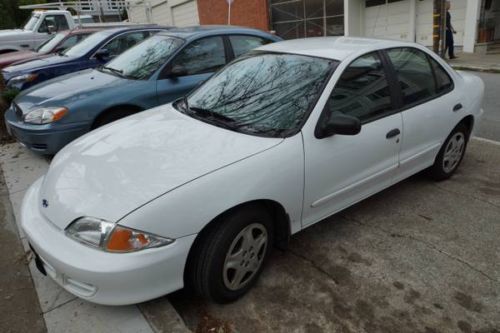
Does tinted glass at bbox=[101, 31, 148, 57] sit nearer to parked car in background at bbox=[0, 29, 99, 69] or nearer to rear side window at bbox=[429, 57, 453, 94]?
parked car in background at bbox=[0, 29, 99, 69]

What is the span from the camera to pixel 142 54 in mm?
5633

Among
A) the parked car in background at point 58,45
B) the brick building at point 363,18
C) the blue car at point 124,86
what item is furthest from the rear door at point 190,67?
the brick building at point 363,18

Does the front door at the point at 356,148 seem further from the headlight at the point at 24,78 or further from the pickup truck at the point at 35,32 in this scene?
the pickup truck at the point at 35,32

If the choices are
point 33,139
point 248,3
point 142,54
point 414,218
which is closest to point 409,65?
point 414,218

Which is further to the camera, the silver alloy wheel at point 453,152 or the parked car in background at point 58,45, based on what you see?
the parked car in background at point 58,45

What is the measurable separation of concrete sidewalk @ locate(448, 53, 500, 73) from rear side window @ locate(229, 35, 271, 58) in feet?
25.9

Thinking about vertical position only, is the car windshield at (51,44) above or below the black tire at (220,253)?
above

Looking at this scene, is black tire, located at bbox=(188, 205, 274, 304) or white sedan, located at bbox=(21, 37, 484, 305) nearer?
white sedan, located at bbox=(21, 37, 484, 305)

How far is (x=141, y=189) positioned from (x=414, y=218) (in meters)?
2.42

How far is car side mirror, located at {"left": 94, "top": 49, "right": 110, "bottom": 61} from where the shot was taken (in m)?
7.18

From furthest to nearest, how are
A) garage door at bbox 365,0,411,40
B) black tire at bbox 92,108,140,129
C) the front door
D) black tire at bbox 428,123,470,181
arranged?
garage door at bbox 365,0,411,40 → black tire at bbox 92,108,140,129 → black tire at bbox 428,123,470,181 → the front door

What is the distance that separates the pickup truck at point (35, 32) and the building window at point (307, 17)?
997cm

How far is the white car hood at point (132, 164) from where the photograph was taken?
2.36m

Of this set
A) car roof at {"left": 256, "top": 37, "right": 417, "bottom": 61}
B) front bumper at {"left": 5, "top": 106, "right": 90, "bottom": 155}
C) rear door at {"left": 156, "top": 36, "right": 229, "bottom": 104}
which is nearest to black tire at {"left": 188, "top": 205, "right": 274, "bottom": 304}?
car roof at {"left": 256, "top": 37, "right": 417, "bottom": 61}
